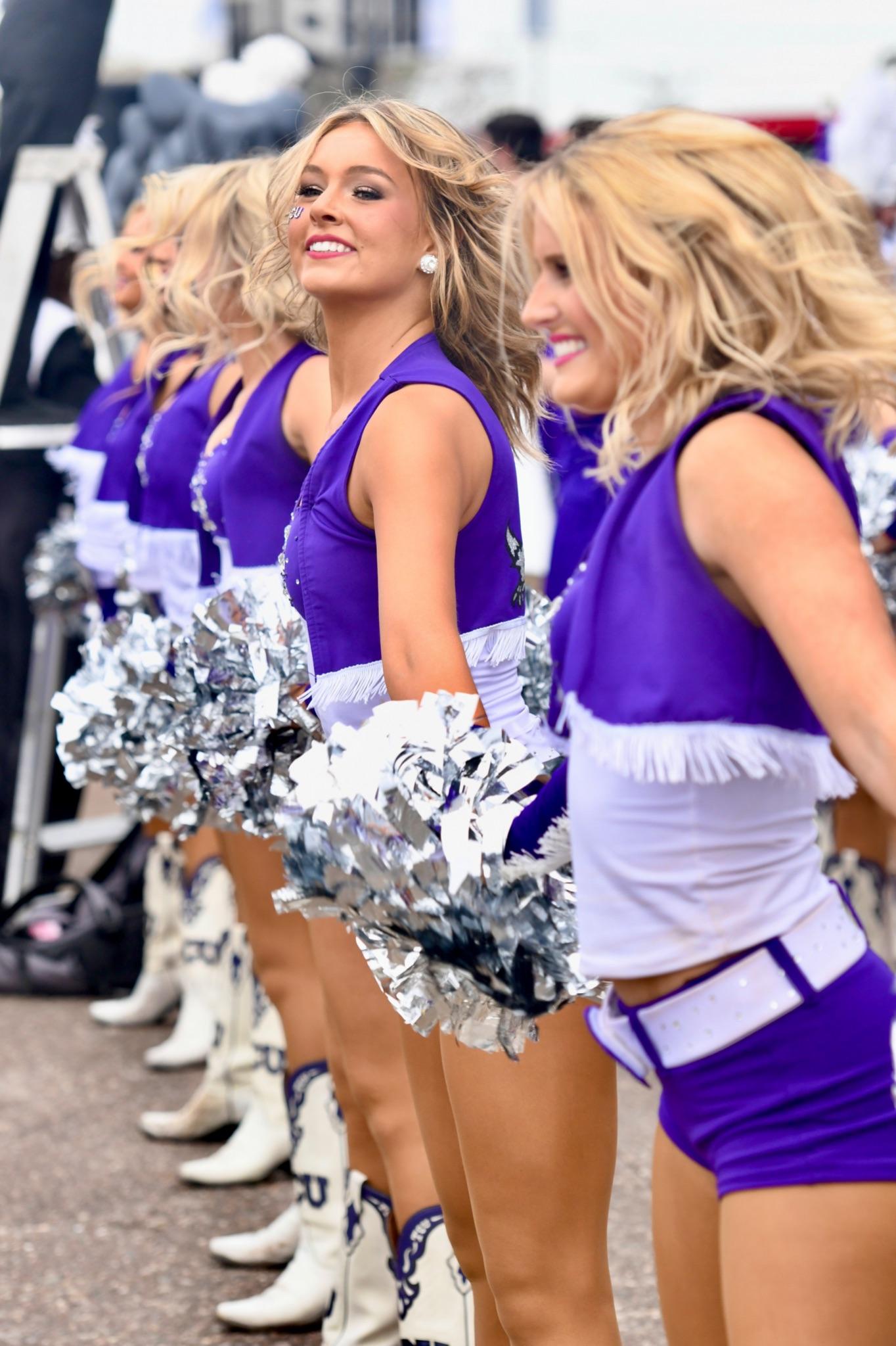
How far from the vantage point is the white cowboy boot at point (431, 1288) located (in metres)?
2.48

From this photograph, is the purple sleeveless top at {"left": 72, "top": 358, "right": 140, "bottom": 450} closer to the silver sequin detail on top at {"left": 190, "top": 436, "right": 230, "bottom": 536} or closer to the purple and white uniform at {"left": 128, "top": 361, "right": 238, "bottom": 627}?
the purple and white uniform at {"left": 128, "top": 361, "right": 238, "bottom": 627}

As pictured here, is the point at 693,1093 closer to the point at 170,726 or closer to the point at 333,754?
the point at 333,754

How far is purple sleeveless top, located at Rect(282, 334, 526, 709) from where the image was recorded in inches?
80.4

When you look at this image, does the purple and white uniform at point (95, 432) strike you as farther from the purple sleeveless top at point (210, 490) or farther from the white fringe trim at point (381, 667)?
the white fringe trim at point (381, 667)

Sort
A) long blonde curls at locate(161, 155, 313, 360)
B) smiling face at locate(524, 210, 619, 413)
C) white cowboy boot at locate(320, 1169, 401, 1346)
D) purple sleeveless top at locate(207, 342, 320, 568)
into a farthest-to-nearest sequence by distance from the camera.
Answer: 1. long blonde curls at locate(161, 155, 313, 360)
2. purple sleeveless top at locate(207, 342, 320, 568)
3. white cowboy boot at locate(320, 1169, 401, 1346)
4. smiling face at locate(524, 210, 619, 413)

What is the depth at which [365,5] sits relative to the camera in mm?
18828

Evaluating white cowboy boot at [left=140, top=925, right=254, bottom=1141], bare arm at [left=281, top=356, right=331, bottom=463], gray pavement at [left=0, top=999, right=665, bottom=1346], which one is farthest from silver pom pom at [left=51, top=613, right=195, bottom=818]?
white cowboy boot at [left=140, top=925, right=254, bottom=1141]

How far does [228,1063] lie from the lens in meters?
4.15

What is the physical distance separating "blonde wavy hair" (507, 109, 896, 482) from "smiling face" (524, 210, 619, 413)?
0.09 ft

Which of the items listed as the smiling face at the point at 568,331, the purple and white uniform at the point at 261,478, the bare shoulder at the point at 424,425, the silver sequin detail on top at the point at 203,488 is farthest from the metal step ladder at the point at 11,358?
the smiling face at the point at 568,331

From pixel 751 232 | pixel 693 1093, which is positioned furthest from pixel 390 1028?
pixel 751 232

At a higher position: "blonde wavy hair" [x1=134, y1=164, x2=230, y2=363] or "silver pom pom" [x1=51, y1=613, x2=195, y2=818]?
"blonde wavy hair" [x1=134, y1=164, x2=230, y2=363]

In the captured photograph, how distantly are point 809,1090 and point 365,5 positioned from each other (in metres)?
18.9

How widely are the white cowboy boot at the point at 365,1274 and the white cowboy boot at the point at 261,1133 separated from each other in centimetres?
97
